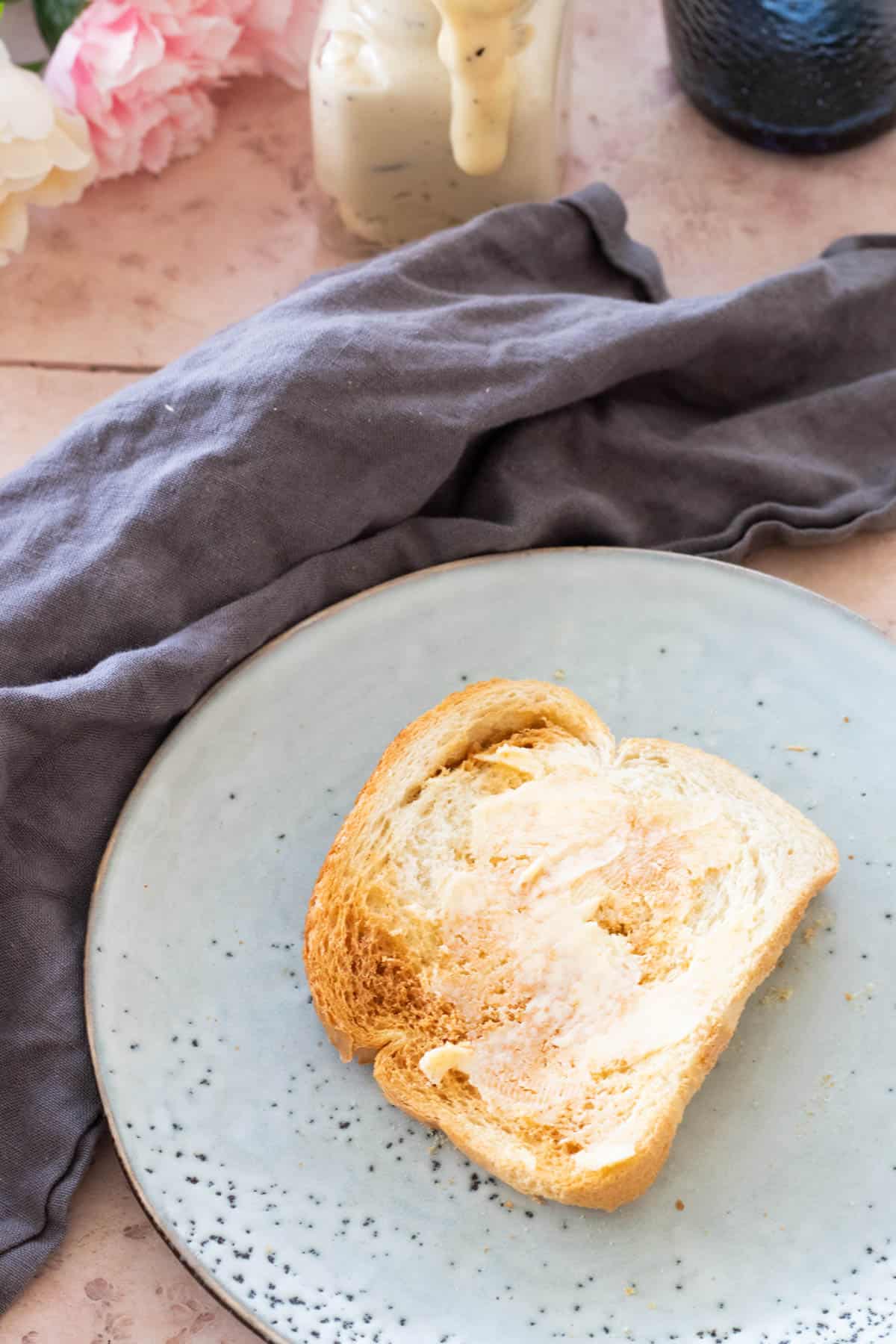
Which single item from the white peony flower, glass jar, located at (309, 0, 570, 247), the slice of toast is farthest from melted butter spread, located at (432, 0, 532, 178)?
the slice of toast

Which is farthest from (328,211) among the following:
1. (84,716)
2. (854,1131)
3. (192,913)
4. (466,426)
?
(854,1131)

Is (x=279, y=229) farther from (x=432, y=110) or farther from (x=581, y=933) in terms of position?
(x=581, y=933)

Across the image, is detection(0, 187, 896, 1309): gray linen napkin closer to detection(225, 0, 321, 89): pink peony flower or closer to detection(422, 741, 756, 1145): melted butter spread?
detection(422, 741, 756, 1145): melted butter spread

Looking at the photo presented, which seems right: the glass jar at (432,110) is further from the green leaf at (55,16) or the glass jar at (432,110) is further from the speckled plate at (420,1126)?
the speckled plate at (420,1126)

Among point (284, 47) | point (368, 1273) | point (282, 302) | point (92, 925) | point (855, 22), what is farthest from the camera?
point (284, 47)

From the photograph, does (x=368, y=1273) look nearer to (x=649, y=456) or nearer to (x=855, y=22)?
(x=649, y=456)

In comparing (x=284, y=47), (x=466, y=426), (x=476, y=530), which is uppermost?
(x=284, y=47)
